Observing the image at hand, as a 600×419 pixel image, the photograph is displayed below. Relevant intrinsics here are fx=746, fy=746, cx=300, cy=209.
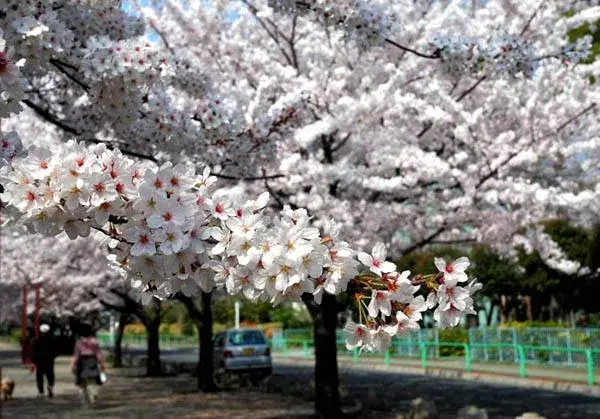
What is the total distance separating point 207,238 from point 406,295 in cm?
71

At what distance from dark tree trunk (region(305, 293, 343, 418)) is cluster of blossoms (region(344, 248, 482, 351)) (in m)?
9.28

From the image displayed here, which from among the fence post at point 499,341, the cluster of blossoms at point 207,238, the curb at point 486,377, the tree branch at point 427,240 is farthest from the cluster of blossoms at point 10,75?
the fence post at point 499,341

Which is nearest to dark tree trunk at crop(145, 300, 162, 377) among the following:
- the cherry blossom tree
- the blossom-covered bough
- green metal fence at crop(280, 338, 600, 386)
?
green metal fence at crop(280, 338, 600, 386)

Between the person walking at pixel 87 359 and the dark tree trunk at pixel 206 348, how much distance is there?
13.2ft

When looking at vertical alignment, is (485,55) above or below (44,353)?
above

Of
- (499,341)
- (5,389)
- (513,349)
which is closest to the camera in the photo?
(5,389)

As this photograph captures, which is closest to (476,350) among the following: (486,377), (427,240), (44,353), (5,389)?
(486,377)

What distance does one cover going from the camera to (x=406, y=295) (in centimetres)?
257

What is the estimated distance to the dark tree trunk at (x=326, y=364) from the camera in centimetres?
1193

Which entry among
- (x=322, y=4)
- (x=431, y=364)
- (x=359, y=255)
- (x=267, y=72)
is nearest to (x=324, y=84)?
(x=267, y=72)

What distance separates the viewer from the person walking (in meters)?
14.0

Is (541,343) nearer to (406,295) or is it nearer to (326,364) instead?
(326,364)

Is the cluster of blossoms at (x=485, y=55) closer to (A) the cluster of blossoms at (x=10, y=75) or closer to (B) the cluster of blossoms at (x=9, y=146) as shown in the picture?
(B) the cluster of blossoms at (x=9, y=146)

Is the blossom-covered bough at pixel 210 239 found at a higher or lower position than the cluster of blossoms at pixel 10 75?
lower
